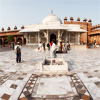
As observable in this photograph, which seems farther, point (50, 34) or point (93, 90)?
point (50, 34)

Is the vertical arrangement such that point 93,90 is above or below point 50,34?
below

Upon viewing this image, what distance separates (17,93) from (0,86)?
0.72 m

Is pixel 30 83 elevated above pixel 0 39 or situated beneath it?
situated beneath

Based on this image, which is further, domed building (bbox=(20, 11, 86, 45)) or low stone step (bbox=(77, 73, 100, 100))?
domed building (bbox=(20, 11, 86, 45))

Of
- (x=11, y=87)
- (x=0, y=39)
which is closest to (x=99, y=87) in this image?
(x=11, y=87)

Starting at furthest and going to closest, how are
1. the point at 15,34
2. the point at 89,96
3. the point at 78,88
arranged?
the point at 15,34
the point at 78,88
the point at 89,96

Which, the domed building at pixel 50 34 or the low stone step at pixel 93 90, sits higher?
the domed building at pixel 50 34

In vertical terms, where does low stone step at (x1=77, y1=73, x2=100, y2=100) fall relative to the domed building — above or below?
below

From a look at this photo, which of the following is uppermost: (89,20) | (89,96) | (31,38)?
(89,20)

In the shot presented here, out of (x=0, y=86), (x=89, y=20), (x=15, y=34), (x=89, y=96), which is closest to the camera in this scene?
(x=89, y=96)

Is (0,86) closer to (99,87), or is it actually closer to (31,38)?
(99,87)

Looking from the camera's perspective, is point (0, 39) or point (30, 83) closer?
point (30, 83)

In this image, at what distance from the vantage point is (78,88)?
8.99 ft

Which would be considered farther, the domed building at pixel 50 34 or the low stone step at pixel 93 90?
the domed building at pixel 50 34
